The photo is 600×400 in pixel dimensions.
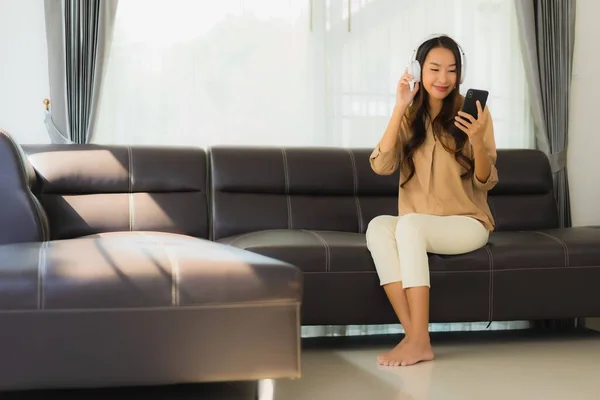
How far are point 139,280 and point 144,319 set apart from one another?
0.09 meters

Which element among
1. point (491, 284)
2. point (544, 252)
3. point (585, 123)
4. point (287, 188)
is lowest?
point (491, 284)

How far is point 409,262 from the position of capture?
9.50 feet

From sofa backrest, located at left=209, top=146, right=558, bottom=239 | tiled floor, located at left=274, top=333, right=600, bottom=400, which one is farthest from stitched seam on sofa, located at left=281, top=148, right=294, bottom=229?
tiled floor, located at left=274, top=333, right=600, bottom=400

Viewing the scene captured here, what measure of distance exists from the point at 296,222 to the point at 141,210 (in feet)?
2.21

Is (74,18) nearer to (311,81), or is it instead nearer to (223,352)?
(311,81)

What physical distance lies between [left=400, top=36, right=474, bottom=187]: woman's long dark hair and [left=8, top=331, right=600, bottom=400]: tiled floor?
71 centimetres

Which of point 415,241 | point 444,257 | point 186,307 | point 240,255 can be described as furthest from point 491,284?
point 186,307

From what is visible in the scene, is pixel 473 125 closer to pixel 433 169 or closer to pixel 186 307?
pixel 433 169

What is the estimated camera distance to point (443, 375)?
8.89 feet

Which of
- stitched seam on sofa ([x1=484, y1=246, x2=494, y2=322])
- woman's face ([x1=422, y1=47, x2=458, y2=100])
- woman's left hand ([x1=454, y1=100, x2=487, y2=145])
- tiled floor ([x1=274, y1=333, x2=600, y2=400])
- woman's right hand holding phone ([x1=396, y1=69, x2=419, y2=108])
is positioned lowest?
tiled floor ([x1=274, y1=333, x2=600, y2=400])

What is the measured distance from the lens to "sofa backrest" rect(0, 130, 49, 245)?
2.73 metres

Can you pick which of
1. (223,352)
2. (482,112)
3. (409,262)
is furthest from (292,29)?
(223,352)

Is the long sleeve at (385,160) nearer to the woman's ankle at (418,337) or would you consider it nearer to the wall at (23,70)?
the woman's ankle at (418,337)

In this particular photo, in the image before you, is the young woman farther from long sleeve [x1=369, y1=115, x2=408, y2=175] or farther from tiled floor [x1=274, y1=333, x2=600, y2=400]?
tiled floor [x1=274, y1=333, x2=600, y2=400]
